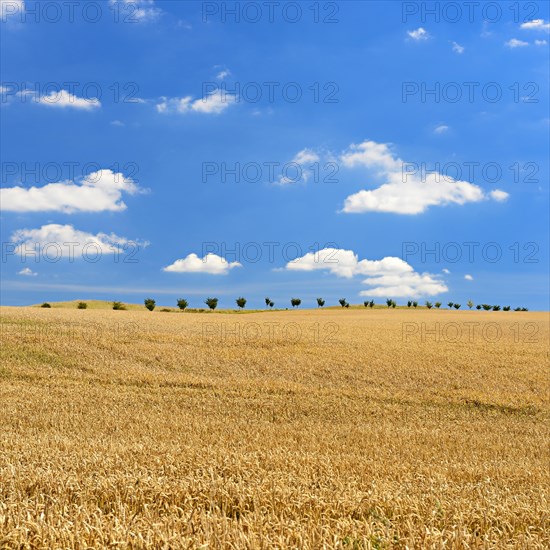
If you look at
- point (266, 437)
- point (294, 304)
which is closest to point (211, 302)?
point (294, 304)

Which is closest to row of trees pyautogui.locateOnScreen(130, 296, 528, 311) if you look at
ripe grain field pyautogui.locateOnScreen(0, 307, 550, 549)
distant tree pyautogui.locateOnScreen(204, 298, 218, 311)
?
distant tree pyautogui.locateOnScreen(204, 298, 218, 311)

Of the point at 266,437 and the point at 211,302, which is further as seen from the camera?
the point at 211,302

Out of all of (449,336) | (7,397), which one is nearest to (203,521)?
(7,397)

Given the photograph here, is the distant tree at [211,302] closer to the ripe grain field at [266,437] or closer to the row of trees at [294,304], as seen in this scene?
the row of trees at [294,304]

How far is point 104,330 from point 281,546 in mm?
30293

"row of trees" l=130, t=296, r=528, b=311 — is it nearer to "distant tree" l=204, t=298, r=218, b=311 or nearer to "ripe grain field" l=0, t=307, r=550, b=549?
"distant tree" l=204, t=298, r=218, b=311

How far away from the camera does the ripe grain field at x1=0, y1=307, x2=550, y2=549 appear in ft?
17.0

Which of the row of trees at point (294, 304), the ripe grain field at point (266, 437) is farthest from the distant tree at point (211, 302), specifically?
the ripe grain field at point (266, 437)

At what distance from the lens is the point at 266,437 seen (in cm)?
1386

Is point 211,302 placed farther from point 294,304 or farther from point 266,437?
point 266,437

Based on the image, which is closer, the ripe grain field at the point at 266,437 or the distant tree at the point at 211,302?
the ripe grain field at the point at 266,437

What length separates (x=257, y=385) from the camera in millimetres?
21719

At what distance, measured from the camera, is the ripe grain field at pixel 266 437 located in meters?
5.19

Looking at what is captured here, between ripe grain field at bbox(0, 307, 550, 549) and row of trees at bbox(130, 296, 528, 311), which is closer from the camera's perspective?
ripe grain field at bbox(0, 307, 550, 549)
